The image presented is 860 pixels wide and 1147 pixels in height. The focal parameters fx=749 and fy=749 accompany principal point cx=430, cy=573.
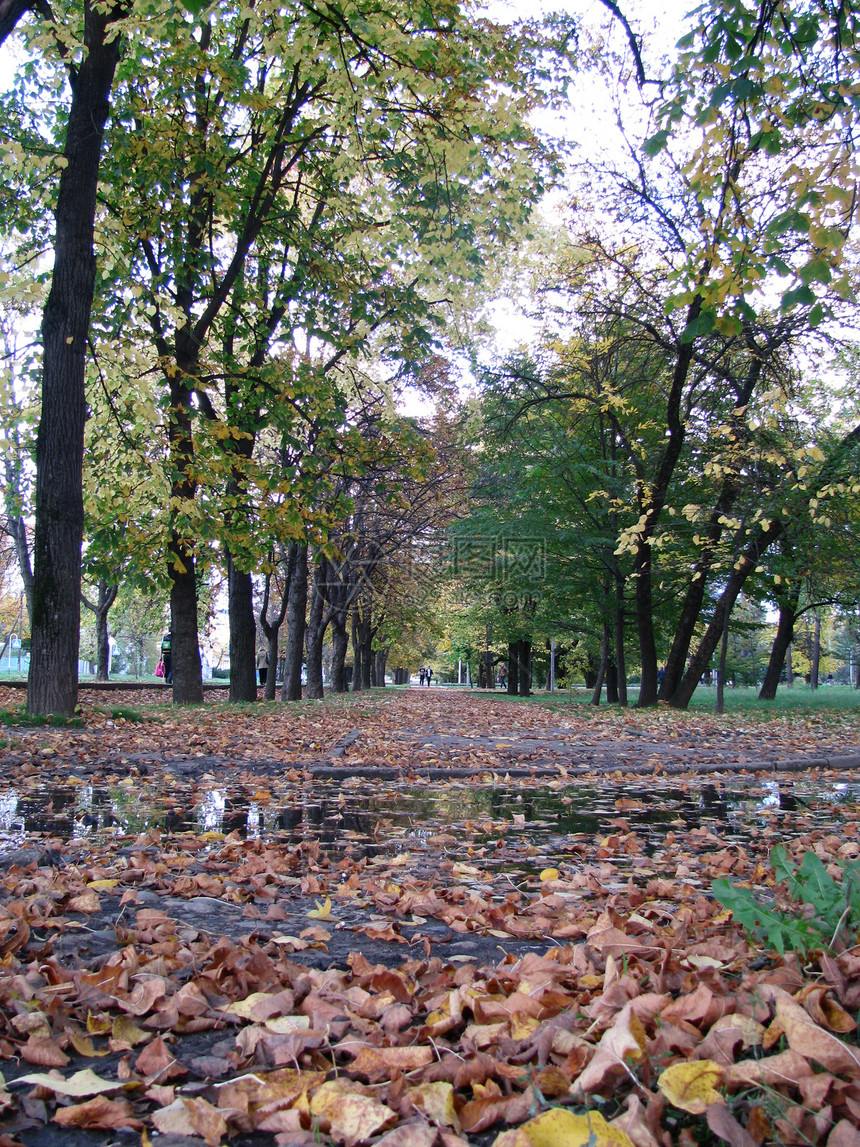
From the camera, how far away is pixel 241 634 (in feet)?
51.8

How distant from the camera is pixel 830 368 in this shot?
18875 mm

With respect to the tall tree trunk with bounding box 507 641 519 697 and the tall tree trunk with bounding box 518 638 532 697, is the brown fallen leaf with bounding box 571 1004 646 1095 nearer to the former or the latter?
the tall tree trunk with bounding box 507 641 519 697

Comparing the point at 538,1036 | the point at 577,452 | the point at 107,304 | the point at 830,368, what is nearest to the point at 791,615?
the point at 830,368

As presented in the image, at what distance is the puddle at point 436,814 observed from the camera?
13.9 ft

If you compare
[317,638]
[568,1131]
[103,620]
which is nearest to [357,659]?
[103,620]

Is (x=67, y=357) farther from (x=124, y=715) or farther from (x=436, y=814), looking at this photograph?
(x=436, y=814)

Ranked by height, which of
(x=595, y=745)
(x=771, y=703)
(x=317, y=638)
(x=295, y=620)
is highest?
(x=295, y=620)

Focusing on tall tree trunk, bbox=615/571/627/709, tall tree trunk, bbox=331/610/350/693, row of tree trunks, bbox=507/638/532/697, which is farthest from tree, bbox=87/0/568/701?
row of tree trunks, bbox=507/638/532/697

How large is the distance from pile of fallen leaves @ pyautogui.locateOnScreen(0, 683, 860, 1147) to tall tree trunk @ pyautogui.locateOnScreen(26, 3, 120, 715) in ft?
19.3

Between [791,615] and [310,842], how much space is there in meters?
26.0

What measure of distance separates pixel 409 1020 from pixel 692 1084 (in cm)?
72

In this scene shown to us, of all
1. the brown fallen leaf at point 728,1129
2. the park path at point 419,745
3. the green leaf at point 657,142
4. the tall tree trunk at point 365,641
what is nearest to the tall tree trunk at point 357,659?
the tall tree trunk at point 365,641

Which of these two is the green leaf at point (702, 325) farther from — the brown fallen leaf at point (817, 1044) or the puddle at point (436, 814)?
the brown fallen leaf at point (817, 1044)

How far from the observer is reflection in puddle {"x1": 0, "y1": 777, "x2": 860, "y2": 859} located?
4328 mm
